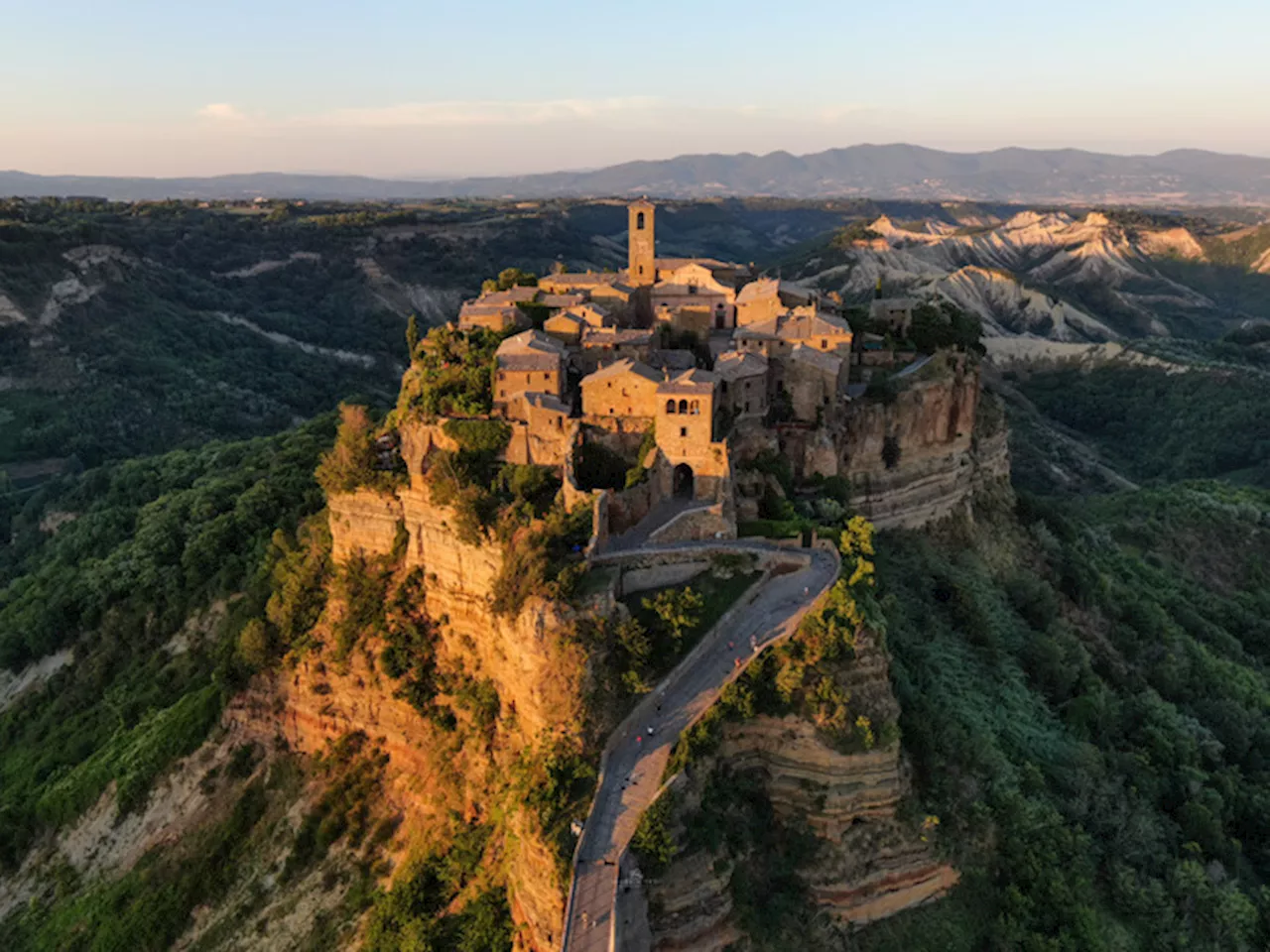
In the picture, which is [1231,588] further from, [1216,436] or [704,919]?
[704,919]

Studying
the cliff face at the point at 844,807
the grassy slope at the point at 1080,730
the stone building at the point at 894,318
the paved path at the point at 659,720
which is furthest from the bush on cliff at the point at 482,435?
→ the stone building at the point at 894,318

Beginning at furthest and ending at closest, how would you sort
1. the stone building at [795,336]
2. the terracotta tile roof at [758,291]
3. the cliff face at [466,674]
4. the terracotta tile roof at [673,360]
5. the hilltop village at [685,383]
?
1. the terracotta tile roof at [758,291]
2. the stone building at [795,336]
3. the terracotta tile roof at [673,360]
4. the hilltop village at [685,383]
5. the cliff face at [466,674]

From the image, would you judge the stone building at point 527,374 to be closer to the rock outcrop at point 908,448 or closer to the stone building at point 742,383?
A: the stone building at point 742,383

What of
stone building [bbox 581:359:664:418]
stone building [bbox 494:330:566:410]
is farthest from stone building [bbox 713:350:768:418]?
stone building [bbox 494:330:566:410]

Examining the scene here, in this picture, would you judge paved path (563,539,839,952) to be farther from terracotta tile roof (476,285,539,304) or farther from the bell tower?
the bell tower

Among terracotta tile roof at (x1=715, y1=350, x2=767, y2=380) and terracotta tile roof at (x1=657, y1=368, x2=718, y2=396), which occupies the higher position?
terracotta tile roof at (x1=657, y1=368, x2=718, y2=396)
